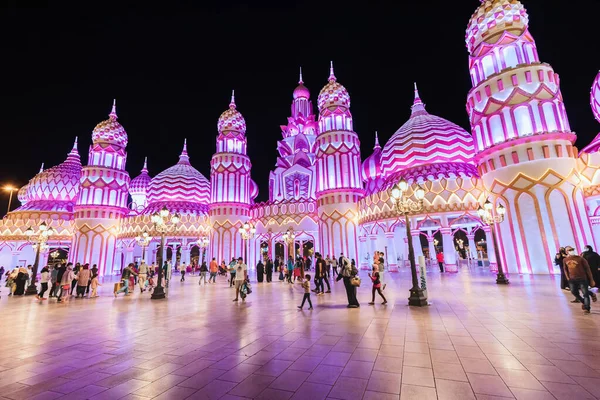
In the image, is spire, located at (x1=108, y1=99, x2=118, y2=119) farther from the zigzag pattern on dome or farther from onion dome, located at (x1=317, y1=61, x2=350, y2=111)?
onion dome, located at (x1=317, y1=61, x2=350, y2=111)

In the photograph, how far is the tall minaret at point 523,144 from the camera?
16859 mm

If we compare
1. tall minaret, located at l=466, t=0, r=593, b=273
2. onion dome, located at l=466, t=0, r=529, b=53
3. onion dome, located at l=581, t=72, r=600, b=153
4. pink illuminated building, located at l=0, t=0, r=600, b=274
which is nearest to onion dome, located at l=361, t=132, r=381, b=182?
pink illuminated building, located at l=0, t=0, r=600, b=274

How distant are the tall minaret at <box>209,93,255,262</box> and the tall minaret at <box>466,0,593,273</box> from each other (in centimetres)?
2374

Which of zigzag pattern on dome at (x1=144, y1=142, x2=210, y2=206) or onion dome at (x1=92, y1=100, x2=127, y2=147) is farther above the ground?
onion dome at (x1=92, y1=100, x2=127, y2=147)

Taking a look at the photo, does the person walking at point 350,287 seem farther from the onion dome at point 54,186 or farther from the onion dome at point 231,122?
the onion dome at point 54,186

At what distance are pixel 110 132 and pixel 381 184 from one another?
106 ft

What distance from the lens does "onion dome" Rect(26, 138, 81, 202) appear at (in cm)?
4191

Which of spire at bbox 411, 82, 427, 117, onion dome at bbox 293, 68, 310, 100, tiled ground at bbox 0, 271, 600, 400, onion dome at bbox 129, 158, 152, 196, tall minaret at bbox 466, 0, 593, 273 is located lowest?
tiled ground at bbox 0, 271, 600, 400

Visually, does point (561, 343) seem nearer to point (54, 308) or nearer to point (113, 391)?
point (113, 391)

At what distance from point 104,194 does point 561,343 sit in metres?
39.5

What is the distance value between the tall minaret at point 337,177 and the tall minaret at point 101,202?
23.6 metres

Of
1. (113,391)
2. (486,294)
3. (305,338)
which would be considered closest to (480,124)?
(486,294)

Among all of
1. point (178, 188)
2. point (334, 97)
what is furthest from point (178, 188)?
point (334, 97)

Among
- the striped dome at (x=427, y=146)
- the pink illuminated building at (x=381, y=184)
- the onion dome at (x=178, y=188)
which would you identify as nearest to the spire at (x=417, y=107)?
the pink illuminated building at (x=381, y=184)
